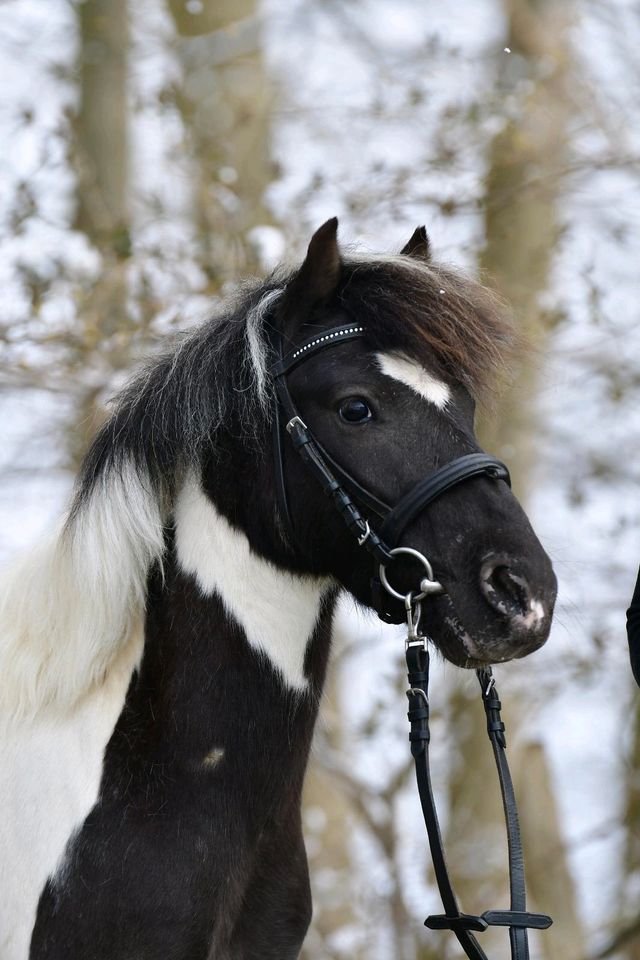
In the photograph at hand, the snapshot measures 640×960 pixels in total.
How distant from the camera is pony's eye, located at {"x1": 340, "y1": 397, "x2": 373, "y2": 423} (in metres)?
2.69

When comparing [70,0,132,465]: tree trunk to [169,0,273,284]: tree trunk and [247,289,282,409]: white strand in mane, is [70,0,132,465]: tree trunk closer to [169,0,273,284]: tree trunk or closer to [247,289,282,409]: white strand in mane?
[169,0,273,284]: tree trunk

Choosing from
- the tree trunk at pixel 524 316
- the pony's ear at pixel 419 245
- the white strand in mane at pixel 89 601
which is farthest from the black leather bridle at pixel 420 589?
the tree trunk at pixel 524 316

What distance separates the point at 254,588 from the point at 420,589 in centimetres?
46

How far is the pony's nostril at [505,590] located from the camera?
96.5 inches

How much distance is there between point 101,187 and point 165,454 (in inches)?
213

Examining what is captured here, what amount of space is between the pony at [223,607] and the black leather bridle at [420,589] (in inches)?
1.1

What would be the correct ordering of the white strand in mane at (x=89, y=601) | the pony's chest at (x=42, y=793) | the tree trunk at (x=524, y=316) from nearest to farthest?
the pony's chest at (x=42, y=793) → the white strand in mane at (x=89, y=601) → the tree trunk at (x=524, y=316)

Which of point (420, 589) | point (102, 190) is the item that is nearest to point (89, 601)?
point (420, 589)

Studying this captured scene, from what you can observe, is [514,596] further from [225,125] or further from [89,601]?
[225,125]

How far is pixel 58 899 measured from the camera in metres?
2.58

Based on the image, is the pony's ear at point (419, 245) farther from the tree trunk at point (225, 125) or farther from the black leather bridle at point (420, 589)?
the tree trunk at point (225, 125)

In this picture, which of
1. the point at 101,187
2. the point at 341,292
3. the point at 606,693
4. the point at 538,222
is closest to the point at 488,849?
the point at 606,693

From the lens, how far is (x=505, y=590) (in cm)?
247

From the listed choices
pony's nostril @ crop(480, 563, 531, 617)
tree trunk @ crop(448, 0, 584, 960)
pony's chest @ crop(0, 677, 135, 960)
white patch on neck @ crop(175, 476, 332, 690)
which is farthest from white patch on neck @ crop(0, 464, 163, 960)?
tree trunk @ crop(448, 0, 584, 960)
